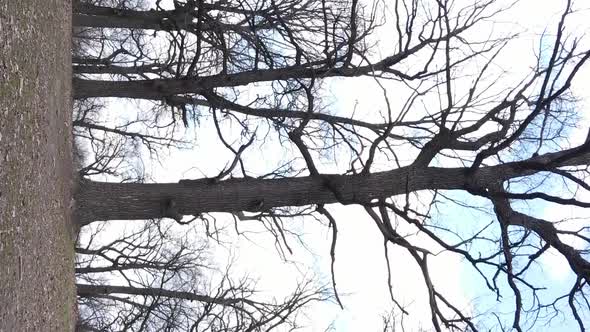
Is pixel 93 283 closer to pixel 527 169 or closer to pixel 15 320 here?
pixel 15 320

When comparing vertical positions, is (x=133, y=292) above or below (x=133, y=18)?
below

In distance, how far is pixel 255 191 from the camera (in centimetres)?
752

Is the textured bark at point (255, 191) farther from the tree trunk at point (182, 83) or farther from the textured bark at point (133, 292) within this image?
the textured bark at point (133, 292)

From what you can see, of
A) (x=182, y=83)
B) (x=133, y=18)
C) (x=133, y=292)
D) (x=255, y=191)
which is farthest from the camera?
(x=133, y=292)

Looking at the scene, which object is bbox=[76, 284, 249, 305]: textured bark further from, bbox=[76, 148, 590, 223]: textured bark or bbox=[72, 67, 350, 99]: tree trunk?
bbox=[76, 148, 590, 223]: textured bark


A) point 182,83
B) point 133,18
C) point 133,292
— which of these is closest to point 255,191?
point 182,83

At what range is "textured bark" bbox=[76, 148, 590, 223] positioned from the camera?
7383mm

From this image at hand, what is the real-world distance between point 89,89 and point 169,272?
524 centimetres

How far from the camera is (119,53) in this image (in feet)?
43.0

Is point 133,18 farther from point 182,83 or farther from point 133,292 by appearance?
point 133,292

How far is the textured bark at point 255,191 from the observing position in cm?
738

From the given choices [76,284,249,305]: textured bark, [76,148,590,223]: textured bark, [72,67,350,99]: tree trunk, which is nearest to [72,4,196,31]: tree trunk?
[72,67,350,99]: tree trunk

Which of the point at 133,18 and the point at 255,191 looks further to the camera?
the point at 133,18

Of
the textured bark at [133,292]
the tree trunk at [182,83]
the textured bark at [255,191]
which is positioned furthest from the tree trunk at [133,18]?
the textured bark at [133,292]
